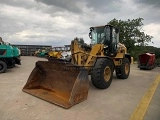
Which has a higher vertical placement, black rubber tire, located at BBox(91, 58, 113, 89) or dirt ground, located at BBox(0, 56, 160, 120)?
black rubber tire, located at BBox(91, 58, 113, 89)

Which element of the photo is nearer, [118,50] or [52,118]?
[52,118]

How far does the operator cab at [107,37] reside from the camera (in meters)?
8.06

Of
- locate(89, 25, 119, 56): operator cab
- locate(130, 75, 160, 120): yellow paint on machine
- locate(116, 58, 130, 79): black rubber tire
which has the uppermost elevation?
locate(89, 25, 119, 56): operator cab

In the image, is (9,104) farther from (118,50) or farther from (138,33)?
(138,33)

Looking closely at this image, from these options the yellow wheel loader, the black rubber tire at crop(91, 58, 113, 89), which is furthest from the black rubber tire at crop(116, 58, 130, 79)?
the black rubber tire at crop(91, 58, 113, 89)

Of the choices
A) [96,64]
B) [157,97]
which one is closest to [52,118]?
[96,64]

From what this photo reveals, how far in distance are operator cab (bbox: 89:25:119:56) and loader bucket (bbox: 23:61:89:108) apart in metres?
2.60

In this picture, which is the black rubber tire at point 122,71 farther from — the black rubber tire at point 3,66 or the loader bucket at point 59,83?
the black rubber tire at point 3,66

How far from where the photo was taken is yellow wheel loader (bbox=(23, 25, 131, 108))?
5137mm

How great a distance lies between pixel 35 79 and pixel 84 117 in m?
2.55

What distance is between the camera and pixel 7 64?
10844mm

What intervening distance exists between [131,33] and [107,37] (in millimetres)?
22421

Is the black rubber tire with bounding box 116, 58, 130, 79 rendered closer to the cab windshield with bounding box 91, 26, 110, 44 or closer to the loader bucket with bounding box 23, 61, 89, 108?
the cab windshield with bounding box 91, 26, 110, 44

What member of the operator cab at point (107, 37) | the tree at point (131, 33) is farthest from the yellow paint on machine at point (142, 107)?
the tree at point (131, 33)
